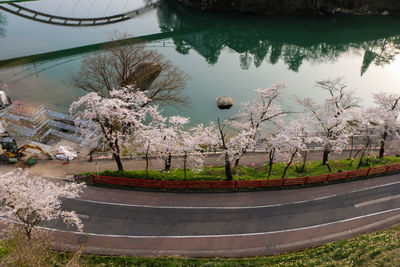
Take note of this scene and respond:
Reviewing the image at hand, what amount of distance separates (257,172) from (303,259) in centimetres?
1144

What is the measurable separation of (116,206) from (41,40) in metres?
55.7

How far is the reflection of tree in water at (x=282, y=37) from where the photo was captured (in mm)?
62375

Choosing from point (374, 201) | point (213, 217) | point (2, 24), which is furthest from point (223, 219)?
point (2, 24)

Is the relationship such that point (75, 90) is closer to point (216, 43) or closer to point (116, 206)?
point (116, 206)

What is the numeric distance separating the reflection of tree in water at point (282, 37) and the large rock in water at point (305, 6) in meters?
2.58

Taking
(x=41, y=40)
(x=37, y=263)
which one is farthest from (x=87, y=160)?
(x=41, y=40)

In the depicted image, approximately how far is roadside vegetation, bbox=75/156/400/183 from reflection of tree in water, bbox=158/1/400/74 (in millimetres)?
29703

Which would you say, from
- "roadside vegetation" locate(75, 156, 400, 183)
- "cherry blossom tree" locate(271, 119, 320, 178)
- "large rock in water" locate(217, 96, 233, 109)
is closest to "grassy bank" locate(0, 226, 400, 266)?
"roadside vegetation" locate(75, 156, 400, 183)

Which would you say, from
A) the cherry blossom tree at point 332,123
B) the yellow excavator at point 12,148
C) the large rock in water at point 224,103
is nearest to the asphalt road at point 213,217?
the cherry blossom tree at point 332,123

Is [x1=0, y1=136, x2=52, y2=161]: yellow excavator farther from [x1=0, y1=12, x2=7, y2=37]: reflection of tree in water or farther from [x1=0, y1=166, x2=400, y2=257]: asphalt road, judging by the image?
[x1=0, y1=12, x2=7, y2=37]: reflection of tree in water

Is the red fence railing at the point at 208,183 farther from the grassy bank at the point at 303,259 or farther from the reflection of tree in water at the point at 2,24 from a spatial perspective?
the reflection of tree in water at the point at 2,24

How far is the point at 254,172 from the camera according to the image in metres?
29.7

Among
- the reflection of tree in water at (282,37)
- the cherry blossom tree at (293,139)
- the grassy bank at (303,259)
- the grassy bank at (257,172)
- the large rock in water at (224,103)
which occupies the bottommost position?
the grassy bank at (303,259)

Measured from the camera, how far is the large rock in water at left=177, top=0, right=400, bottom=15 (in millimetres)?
80125
